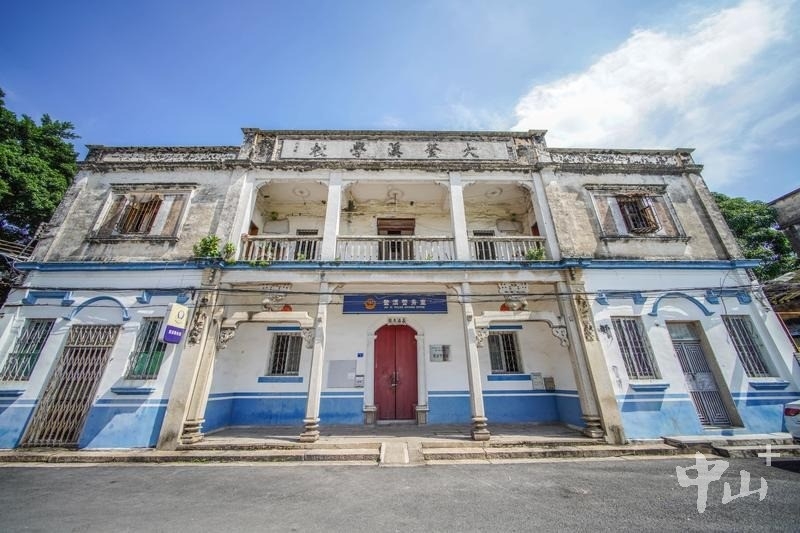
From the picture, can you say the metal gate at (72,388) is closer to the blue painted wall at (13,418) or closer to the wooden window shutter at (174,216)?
the blue painted wall at (13,418)

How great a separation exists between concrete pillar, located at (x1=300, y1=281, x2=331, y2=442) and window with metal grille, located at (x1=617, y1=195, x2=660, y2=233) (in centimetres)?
893

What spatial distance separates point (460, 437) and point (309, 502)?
3.80 meters

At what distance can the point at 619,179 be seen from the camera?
30.0 feet

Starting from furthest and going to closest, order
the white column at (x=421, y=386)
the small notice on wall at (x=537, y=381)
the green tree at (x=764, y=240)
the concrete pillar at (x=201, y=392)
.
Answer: the green tree at (x=764, y=240) → the small notice on wall at (x=537, y=381) → the white column at (x=421, y=386) → the concrete pillar at (x=201, y=392)

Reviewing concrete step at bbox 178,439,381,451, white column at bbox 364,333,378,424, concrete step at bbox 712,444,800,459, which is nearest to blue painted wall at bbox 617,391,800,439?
concrete step at bbox 712,444,800,459

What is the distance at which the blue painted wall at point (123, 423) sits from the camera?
6.14 metres

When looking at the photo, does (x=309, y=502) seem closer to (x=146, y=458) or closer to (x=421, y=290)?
(x=146, y=458)

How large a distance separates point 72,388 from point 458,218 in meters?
10.1

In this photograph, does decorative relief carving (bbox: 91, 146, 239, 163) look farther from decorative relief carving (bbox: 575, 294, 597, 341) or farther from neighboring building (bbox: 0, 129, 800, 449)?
decorative relief carving (bbox: 575, 294, 597, 341)

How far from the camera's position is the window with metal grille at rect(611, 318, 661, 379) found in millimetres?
6961

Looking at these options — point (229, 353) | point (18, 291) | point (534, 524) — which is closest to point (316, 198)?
point (229, 353)

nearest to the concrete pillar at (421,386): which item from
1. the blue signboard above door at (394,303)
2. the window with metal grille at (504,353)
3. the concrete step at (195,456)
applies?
the blue signboard above door at (394,303)

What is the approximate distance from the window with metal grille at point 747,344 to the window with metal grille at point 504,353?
5.11 m

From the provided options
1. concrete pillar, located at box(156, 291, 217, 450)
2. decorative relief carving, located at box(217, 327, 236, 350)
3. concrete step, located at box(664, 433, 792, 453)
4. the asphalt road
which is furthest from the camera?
decorative relief carving, located at box(217, 327, 236, 350)
